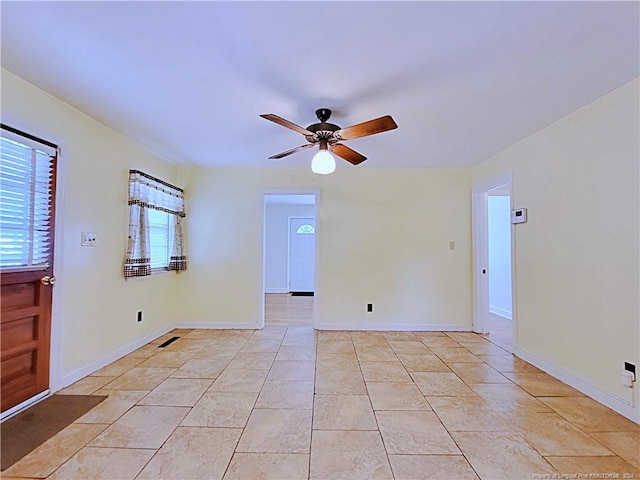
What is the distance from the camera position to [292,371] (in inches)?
123

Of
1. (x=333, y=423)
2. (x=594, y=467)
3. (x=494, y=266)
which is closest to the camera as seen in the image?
(x=594, y=467)

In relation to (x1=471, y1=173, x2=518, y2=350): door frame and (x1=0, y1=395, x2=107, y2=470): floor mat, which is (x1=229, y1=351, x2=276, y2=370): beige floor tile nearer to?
(x1=0, y1=395, x2=107, y2=470): floor mat

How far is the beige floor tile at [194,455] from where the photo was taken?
1690mm

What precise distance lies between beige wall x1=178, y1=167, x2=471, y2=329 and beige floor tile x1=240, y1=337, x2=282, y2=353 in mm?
623

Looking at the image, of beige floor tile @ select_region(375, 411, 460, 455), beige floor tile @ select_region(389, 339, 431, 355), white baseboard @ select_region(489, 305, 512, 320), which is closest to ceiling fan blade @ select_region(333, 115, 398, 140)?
beige floor tile @ select_region(375, 411, 460, 455)

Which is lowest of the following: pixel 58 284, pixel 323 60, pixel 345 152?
pixel 58 284

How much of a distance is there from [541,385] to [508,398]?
49 cm

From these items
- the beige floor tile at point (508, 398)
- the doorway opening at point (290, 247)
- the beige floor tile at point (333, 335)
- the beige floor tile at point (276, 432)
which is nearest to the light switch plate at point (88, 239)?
the beige floor tile at point (276, 432)

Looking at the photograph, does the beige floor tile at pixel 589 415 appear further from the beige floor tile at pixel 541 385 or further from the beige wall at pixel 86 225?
the beige wall at pixel 86 225

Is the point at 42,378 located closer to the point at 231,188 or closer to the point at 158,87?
the point at 158,87

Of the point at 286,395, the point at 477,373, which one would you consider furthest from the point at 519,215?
the point at 286,395

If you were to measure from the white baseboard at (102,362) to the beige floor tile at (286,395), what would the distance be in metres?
1.59

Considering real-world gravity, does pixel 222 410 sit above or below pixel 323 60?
below

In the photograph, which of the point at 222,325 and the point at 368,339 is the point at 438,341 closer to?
the point at 368,339
